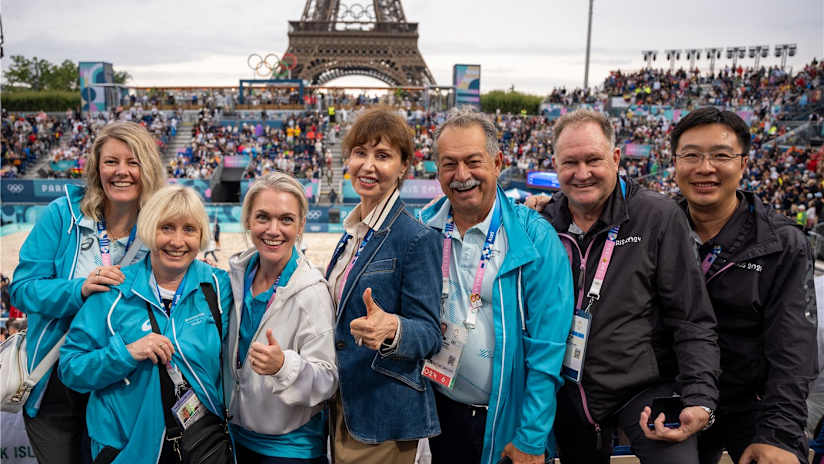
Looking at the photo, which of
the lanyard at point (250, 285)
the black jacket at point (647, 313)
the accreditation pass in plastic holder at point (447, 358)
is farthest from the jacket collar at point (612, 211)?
the lanyard at point (250, 285)

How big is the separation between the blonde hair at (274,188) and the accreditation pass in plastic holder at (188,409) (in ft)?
2.31

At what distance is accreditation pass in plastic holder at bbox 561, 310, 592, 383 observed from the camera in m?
2.03

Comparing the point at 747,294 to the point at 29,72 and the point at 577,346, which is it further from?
the point at 29,72

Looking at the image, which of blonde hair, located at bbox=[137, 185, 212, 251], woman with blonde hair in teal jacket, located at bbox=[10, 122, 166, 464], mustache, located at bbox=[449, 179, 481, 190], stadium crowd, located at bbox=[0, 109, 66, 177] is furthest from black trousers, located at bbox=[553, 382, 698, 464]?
stadium crowd, located at bbox=[0, 109, 66, 177]

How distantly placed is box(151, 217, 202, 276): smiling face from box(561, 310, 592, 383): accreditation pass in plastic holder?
5.29 ft

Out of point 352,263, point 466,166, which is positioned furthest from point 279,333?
point 466,166

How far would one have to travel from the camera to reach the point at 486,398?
6.97 feet

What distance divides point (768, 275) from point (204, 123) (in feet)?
99.4

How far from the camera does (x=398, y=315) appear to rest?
1884mm

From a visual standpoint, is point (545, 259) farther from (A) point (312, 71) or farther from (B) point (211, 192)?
(A) point (312, 71)

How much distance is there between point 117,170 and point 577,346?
2.13 m

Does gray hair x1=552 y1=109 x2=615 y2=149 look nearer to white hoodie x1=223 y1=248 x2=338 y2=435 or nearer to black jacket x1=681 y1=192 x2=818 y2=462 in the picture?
black jacket x1=681 y1=192 x2=818 y2=462

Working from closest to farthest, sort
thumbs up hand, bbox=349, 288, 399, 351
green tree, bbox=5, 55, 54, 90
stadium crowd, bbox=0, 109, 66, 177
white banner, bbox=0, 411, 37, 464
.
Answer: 1. thumbs up hand, bbox=349, 288, 399, 351
2. white banner, bbox=0, 411, 37, 464
3. stadium crowd, bbox=0, 109, 66, 177
4. green tree, bbox=5, 55, 54, 90

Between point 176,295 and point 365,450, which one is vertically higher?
point 176,295
